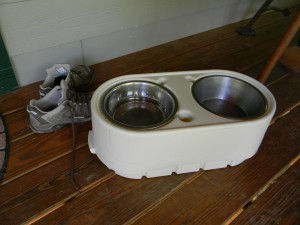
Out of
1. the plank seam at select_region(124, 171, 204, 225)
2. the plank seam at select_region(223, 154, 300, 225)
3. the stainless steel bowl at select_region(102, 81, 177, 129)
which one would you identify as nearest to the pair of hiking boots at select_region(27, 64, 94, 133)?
the stainless steel bowl at select_region(102, 81, 177, 129)

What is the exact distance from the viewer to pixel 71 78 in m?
0.80

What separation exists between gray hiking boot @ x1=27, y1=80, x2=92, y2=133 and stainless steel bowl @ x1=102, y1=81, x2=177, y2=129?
0.13 m

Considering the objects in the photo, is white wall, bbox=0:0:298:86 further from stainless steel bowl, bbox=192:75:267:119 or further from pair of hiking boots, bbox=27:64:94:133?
stainless steel bowl, bbox=192:75:267:119

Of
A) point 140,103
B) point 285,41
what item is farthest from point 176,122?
point 285,41

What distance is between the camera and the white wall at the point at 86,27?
82 cm

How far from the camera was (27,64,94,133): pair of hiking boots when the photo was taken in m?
0.71

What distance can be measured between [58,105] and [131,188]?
0.29 m

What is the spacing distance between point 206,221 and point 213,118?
0.72ft

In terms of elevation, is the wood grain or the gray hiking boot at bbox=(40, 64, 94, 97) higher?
the gray hiking boot at bbox=(40, 64, 94, 97)

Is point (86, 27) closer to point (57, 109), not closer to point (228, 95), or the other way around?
point (57, 109)

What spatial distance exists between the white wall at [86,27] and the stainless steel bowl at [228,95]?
0.47 meters

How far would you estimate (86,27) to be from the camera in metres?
0.96

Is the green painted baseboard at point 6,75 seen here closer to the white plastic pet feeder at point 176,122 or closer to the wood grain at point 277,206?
the white plastic pet feeder at point 176,122

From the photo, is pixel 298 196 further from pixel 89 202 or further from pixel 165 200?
pixel 89 202
